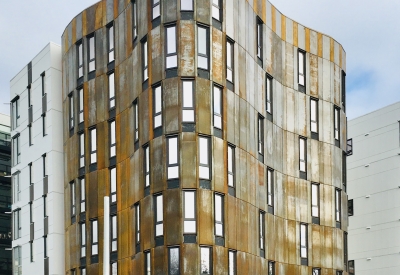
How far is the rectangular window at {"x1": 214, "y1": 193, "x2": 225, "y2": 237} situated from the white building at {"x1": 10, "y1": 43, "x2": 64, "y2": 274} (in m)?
16.0

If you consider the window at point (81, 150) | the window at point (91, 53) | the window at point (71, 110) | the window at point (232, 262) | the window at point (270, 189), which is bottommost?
the window at point (232, 262)

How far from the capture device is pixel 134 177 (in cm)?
4422

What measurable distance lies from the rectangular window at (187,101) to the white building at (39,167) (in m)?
16.4

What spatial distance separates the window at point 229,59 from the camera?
43.1 m

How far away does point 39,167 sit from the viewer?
55.9 m

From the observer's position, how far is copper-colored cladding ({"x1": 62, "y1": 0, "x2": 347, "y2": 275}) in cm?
4062

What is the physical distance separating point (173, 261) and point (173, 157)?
5.53 metres

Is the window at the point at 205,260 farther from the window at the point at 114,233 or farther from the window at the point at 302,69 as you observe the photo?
the window at the point at 302,69

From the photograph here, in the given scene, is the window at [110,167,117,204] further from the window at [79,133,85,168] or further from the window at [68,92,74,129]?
the window at [68,92,74,129]

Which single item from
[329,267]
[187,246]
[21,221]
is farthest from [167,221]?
[21,221]

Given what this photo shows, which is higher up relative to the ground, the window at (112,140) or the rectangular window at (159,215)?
the window at (112,140)

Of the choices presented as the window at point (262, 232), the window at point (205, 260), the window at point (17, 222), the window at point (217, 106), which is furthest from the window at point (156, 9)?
the window at point (17, 222)

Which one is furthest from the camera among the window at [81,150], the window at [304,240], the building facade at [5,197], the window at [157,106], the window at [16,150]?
the building facade at [5,197]

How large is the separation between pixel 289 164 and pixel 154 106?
13085 mm
